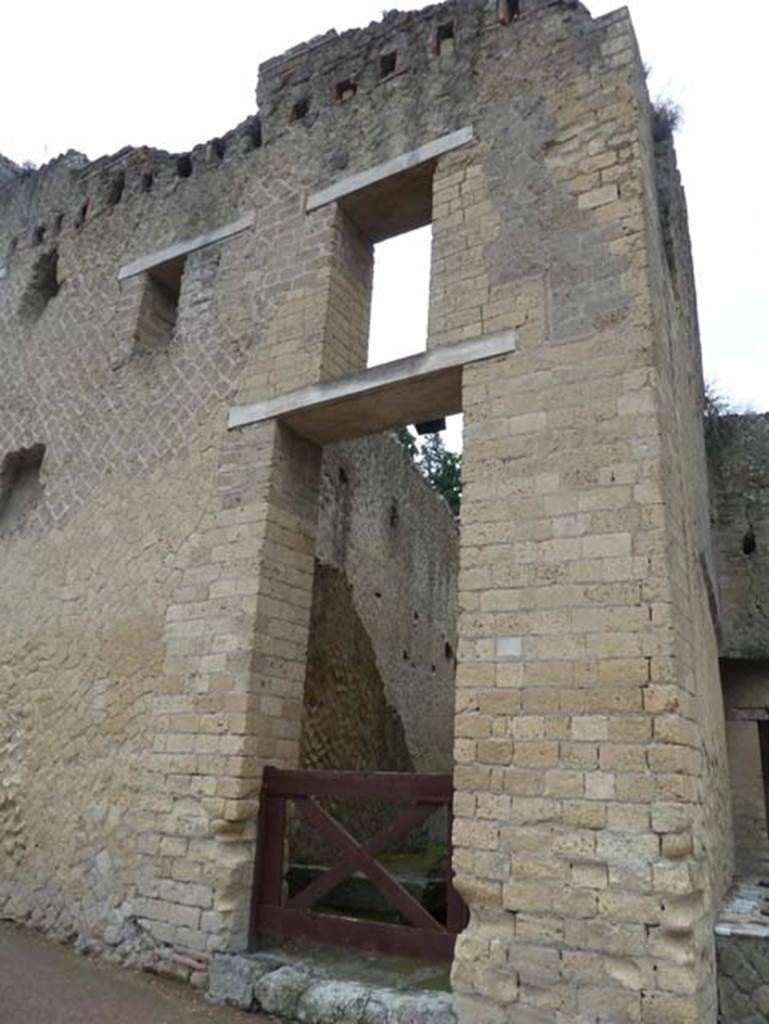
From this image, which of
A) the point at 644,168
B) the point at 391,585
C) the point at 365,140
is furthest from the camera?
the point at 391,585

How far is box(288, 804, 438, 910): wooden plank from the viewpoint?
4.50 metres

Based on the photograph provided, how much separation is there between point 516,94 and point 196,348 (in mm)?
3142

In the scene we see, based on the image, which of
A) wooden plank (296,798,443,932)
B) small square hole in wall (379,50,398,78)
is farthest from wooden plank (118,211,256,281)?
wooden plank (296,798,443,932)

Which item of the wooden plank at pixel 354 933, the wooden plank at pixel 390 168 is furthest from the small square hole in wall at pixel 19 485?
the wooden plank at pixel 354 933

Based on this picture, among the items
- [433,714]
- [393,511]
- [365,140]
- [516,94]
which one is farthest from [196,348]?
[433,714]

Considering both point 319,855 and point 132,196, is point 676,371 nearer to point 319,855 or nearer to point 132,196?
point 319,855

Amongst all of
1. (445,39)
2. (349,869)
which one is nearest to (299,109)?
(445,39)

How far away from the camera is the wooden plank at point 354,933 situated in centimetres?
433

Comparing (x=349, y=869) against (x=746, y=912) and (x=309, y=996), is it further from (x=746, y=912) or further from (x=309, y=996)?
(x=746, y=912)

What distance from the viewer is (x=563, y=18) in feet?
18.4

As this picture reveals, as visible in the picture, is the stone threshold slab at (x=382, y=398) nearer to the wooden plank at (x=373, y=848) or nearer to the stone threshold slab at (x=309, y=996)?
the wooden plank at (x=373, y=848)

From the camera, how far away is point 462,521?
15.2 ft

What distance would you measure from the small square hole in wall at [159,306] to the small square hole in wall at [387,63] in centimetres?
237

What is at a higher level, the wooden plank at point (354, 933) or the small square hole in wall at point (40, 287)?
the small square hole in wall at point (40, 287)
